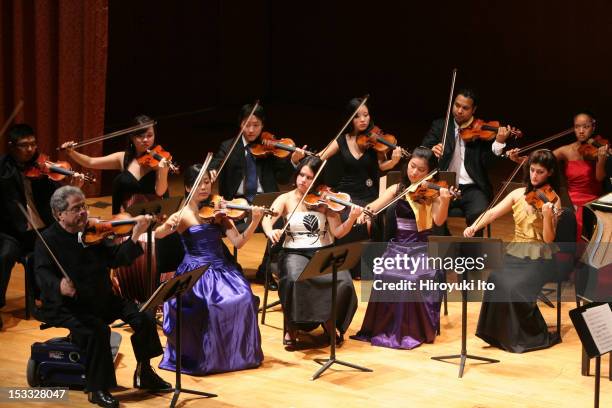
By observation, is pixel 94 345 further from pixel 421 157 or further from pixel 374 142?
pixel 374 142

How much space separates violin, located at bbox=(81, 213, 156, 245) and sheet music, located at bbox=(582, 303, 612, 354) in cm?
205

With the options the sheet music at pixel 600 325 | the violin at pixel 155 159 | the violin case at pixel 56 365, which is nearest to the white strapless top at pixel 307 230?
the violin at pixel 155 159

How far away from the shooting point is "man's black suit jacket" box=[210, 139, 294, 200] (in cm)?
693

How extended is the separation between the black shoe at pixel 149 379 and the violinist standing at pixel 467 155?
102 inches

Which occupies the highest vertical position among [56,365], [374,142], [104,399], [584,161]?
[374,142]

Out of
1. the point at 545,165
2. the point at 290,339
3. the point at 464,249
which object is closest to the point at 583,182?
the point at 545,165

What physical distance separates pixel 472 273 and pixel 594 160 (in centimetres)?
152

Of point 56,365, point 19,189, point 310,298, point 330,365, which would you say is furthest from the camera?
point 19,189

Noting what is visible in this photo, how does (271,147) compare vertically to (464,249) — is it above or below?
above

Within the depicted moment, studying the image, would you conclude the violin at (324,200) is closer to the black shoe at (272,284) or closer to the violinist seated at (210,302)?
the violinist seated at (210,302)

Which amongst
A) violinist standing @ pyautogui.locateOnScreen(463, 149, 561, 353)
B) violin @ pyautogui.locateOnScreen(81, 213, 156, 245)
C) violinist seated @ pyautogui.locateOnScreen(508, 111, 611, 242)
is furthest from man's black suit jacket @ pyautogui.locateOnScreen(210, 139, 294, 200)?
violin @ pyautogui.locateOnScreen(81, 213, 156, 245)

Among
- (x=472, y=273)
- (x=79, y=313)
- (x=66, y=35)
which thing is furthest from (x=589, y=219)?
(x=66, y=35)

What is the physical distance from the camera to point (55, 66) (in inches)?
350

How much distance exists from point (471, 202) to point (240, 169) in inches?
58.6
